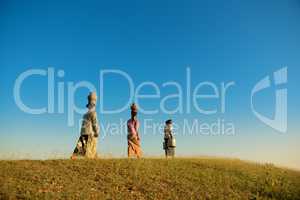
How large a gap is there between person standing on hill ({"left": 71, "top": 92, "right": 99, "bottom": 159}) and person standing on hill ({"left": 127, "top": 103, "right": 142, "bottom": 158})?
7.50 ft

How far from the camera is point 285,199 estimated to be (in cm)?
2017

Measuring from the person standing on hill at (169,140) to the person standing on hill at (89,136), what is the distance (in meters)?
4.87

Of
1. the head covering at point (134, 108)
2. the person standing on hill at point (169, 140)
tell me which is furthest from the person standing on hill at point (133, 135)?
the person standing on hill at point (169, 140)

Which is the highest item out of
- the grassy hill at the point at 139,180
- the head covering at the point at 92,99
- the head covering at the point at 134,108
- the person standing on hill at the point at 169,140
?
the head covering at the point at 92,99

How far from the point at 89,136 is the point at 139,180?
14.3 ft

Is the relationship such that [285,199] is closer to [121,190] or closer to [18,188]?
[121,190]

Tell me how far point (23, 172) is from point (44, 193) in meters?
2.17

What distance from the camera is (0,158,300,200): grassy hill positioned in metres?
17.4

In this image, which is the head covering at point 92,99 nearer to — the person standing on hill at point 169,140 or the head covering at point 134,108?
the head covering at point 134,108

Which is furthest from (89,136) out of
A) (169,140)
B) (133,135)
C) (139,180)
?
(169,140)

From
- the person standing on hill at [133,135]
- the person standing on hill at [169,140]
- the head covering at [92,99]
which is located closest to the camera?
the head covering at [92,99]

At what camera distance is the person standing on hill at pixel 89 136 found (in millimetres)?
22422

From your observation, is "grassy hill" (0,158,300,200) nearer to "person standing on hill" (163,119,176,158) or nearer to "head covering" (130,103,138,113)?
"person standing on hill" (163,119,176,158)

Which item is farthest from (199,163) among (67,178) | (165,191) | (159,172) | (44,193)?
(44,193)
